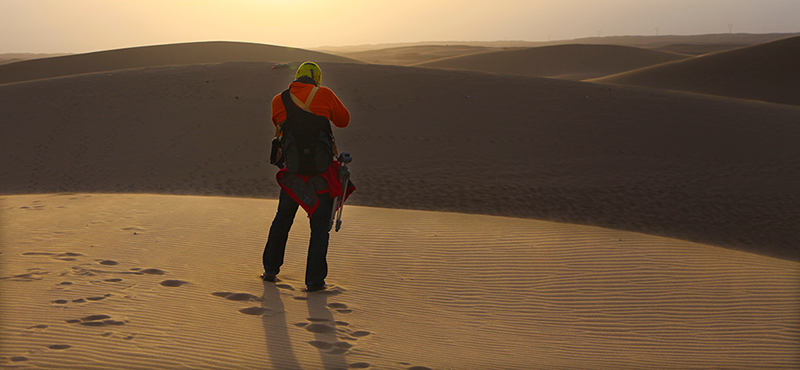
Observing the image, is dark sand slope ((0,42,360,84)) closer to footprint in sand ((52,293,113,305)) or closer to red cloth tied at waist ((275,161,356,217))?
red cloth tied at waist ((275,161,356,217))

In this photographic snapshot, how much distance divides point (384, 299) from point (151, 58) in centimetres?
5035

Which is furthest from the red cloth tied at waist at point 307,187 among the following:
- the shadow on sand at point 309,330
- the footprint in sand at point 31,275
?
the footprint in sand at point 31,275

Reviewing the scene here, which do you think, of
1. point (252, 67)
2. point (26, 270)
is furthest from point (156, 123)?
point (26, 270)

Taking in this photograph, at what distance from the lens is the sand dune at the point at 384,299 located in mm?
3602

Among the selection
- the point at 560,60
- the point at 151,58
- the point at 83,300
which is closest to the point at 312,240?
the point at 83,300

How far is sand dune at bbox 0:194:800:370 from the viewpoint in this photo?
3602 millimetres

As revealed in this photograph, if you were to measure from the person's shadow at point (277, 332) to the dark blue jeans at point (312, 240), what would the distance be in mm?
300

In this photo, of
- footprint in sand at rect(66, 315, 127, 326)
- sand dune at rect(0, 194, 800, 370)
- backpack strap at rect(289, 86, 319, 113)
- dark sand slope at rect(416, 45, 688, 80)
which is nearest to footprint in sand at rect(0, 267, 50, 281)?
sand dune at rect(0, 194, 800, 370)

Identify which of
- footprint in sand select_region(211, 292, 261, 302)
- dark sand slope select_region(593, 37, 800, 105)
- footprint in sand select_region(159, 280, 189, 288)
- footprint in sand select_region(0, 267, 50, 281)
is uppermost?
dark sand slope select_region(593, 37, 800, 105)

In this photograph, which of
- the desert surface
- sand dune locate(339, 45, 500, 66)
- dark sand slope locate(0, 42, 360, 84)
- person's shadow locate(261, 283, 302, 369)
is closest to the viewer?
person's shadow locate(261, 283, 302, 369)

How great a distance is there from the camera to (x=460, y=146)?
47.0 feet

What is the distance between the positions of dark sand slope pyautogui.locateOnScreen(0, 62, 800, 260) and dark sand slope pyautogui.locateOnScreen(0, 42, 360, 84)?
25.9 m

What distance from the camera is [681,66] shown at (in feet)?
113

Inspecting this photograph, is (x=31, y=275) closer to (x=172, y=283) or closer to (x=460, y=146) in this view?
(x=172, y=283)
